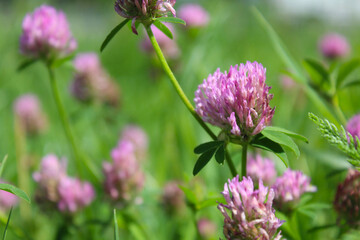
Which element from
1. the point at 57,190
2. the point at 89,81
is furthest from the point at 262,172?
the point at 89,81

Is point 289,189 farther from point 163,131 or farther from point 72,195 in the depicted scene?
point 163,131

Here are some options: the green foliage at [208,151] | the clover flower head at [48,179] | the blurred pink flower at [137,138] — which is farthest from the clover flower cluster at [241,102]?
the blurred pink flower at [137,138]

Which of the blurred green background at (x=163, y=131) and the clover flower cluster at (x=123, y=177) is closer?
the clover flower cluster at (x=123, y=177)

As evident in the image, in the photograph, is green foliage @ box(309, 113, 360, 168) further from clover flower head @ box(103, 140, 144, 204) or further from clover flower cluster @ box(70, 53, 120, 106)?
clover flower cluster @ box(70, 53, 120, 106)

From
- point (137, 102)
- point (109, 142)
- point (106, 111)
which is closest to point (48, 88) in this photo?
point (137, 102)

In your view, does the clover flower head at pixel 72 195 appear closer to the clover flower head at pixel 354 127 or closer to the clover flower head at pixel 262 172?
the clover flower head at pixel 262 172

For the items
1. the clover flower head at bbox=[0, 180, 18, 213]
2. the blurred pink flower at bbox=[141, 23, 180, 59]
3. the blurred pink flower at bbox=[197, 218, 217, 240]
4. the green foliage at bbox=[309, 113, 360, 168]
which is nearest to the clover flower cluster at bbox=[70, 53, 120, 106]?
the blurred pink flower at bbox=[141, 23, 180, 59]

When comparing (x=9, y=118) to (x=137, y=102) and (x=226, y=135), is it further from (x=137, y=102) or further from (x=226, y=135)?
(x=226, y=135)
